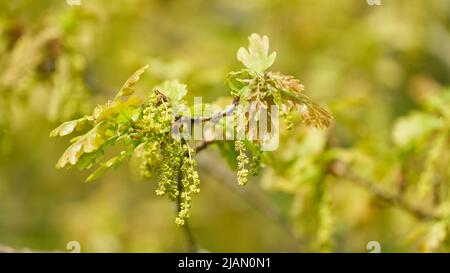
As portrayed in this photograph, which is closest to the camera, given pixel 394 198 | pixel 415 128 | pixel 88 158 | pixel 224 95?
pixel 88 158

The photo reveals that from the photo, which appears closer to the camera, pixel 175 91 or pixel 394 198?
pixel 175 91

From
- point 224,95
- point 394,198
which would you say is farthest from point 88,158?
point 224,95

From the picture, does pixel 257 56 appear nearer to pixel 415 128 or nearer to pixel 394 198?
pixel 415 128

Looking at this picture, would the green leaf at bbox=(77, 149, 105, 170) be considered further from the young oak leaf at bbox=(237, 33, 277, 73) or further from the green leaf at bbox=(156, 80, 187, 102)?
the young oak leaf at bbox=(237, 33, 277, 73)

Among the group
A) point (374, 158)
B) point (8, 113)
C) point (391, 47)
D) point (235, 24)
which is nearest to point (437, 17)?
point (391, 47)

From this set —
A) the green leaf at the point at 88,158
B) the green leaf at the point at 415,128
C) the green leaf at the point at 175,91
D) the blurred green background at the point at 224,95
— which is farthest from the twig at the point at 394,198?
the green leaf at the point at 88,158

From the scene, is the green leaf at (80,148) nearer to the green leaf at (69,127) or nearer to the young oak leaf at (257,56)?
the green leaf at (69,127)
